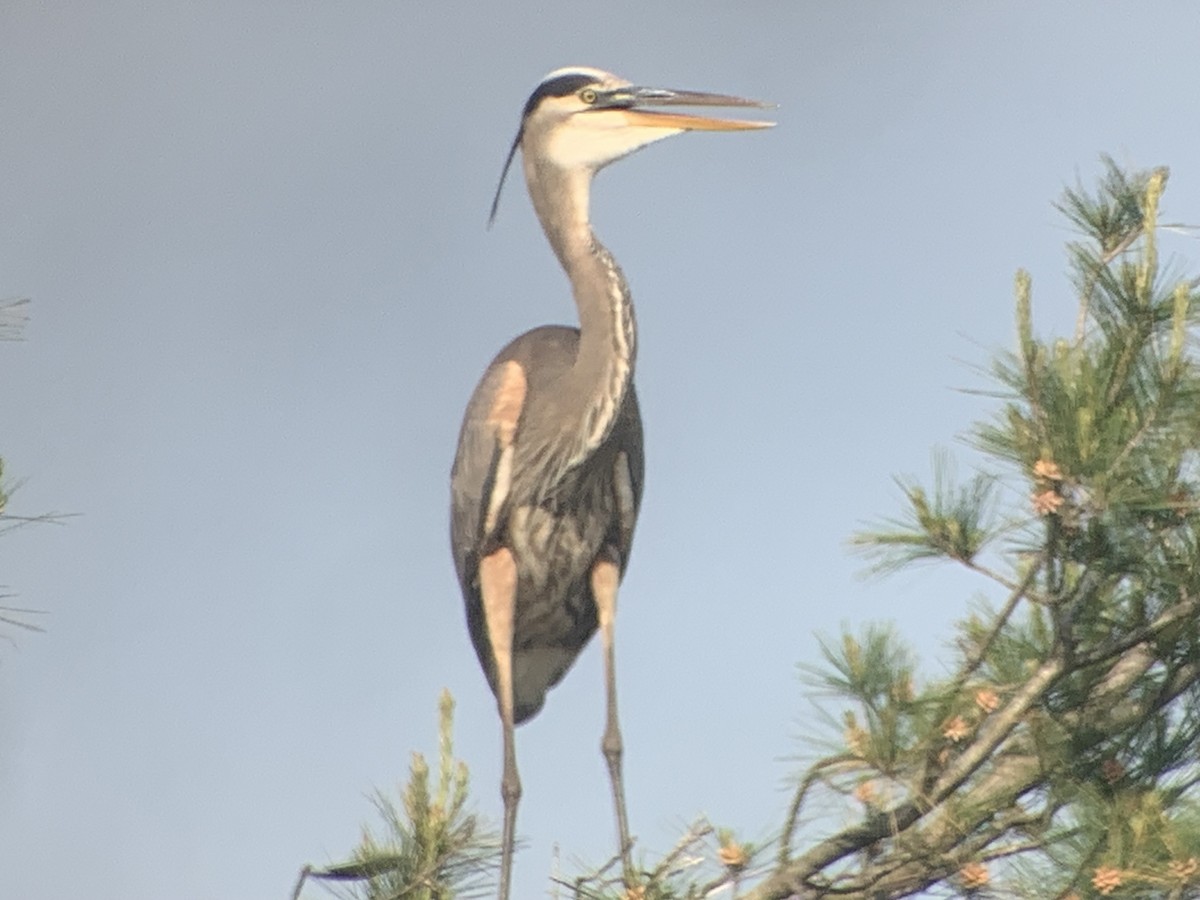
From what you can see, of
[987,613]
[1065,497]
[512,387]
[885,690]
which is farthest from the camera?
[512,387]

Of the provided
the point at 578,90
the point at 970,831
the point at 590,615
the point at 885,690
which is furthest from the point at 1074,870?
the point at 578,90

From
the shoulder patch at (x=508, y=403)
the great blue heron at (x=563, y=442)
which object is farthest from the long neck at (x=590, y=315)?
the shoulder patch at (x=508, y=403)

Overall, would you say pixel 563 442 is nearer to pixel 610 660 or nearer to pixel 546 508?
pixel 546 508

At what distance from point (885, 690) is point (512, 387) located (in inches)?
68.9

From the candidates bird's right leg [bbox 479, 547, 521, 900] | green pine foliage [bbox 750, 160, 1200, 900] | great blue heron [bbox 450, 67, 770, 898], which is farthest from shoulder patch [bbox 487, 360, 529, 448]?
green pine foliage [bbox 750, 160, 1200, 900]

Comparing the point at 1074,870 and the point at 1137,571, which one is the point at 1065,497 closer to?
the point at 1137,571

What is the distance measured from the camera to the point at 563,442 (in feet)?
12.2

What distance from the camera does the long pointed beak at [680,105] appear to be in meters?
3.76

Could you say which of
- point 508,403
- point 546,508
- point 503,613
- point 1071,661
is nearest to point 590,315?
point 508,403

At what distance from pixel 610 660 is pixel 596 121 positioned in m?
1.21

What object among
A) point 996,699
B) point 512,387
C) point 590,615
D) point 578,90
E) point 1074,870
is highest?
point 578,90

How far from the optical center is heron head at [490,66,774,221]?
394 centimetres

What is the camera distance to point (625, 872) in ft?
7.14

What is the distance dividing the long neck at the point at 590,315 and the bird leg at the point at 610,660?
30 cm
